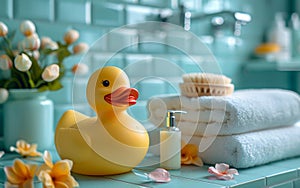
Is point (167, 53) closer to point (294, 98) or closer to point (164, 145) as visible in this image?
point (294, 98)

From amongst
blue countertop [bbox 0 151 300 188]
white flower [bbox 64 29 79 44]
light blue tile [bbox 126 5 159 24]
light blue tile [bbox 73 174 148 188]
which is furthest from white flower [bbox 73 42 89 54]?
light blue tile [bbox 73 174 148 188]

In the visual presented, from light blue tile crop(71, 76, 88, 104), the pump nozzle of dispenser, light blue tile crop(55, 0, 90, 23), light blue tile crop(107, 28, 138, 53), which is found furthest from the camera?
light blue tile crop(107, 28, 138, 53)

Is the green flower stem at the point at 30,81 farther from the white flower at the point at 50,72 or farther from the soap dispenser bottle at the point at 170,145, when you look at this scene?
the soap dispenser bottle at the point at 170,145

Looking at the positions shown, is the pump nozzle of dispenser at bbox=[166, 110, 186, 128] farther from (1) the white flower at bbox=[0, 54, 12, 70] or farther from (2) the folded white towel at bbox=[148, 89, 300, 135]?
(1) the white flower at bbox=[0, 54, 12, 70]

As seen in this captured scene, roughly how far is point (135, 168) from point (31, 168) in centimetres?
29

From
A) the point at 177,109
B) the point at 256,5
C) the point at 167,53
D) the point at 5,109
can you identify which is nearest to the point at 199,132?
the point at 177,109

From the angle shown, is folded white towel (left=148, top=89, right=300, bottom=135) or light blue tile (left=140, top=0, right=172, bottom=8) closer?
folded white towel (left=148, top=89, right=300, bottom=135)

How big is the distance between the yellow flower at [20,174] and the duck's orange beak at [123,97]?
21cm

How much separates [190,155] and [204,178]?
0.45 ft

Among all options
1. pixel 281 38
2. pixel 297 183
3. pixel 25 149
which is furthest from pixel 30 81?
pixel 281 38

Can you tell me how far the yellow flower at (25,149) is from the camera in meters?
1.13

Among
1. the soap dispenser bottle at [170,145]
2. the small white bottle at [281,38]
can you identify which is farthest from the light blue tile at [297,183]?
the small white bottle at [281,38]

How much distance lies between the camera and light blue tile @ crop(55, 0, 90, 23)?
4.47 feet

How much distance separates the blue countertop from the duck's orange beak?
15cm
